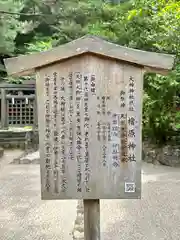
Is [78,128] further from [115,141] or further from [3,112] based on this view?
[3,112]

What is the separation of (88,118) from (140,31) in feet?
27.7

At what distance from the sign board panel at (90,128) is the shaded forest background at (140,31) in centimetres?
330

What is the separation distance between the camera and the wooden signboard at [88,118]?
9.57 feet

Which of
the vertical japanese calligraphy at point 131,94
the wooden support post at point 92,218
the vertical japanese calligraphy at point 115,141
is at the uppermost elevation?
the vertical japanese calligraphy at point 131,94

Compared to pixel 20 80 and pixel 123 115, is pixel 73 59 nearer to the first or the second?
pixel 123 115

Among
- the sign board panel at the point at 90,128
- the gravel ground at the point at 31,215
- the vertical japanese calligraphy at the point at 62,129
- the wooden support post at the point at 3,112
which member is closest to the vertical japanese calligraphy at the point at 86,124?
the sign board panel at the point at 90,128

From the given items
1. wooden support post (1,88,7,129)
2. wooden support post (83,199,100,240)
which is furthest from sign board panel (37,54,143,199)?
wooden support post (1,88,7,129)

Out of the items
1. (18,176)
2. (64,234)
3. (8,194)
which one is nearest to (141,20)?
(18,176)

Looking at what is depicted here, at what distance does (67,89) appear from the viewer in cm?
295

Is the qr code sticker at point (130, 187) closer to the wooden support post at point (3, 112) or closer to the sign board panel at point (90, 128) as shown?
the sign board panel at point (90, 128)

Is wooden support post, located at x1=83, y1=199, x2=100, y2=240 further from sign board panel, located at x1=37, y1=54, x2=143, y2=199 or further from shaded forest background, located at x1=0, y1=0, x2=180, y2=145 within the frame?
shaded forest background, located at x1=0, y1=0, x2=180, y2=145

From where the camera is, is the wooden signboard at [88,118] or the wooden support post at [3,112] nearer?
the wooden signboard at [88,118]

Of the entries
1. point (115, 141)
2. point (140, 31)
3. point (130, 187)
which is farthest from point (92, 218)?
point (140, 31)

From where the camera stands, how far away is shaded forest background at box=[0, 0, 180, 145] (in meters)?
8.68
